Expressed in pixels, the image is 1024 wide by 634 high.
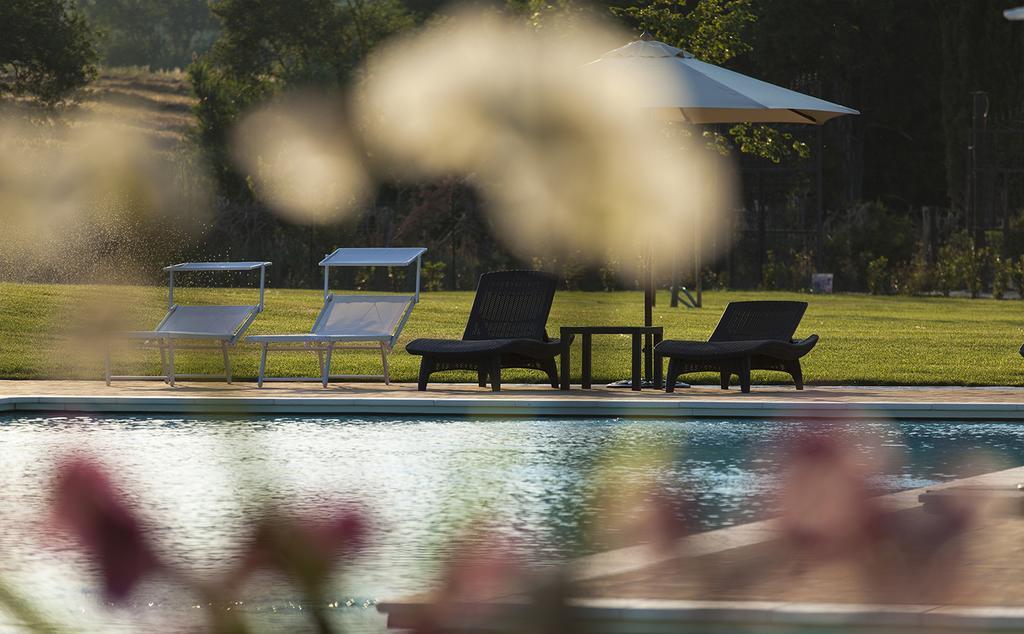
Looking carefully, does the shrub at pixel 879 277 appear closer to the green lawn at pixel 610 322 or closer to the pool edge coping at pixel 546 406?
the green lawn at pixel 610 322

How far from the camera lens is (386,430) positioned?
10391 millimetres

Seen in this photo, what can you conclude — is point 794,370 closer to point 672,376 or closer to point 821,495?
point 672,376

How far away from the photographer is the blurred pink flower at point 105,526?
1502mm

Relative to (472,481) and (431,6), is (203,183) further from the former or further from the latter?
(472,481)

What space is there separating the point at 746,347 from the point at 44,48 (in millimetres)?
37541

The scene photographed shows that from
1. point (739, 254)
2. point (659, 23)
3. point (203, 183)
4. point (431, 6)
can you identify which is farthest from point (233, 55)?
point (659, 23)

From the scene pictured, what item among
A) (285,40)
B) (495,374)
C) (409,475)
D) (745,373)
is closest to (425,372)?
(495,374)

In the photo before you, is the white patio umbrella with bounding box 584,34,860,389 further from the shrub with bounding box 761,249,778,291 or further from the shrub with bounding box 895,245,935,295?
the shrub with bounding box 761,249,778,291

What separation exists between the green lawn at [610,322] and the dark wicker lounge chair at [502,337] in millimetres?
1077

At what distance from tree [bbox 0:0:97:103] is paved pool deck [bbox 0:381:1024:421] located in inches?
1386

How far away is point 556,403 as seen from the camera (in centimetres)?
1114

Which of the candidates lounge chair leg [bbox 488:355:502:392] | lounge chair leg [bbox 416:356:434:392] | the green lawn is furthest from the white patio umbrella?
the green lawn

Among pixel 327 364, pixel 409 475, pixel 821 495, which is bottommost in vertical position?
pixel 409 475

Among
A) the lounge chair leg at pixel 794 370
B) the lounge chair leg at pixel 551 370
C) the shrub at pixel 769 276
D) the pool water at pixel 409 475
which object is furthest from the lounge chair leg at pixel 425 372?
the shrub at pixel 769 276
